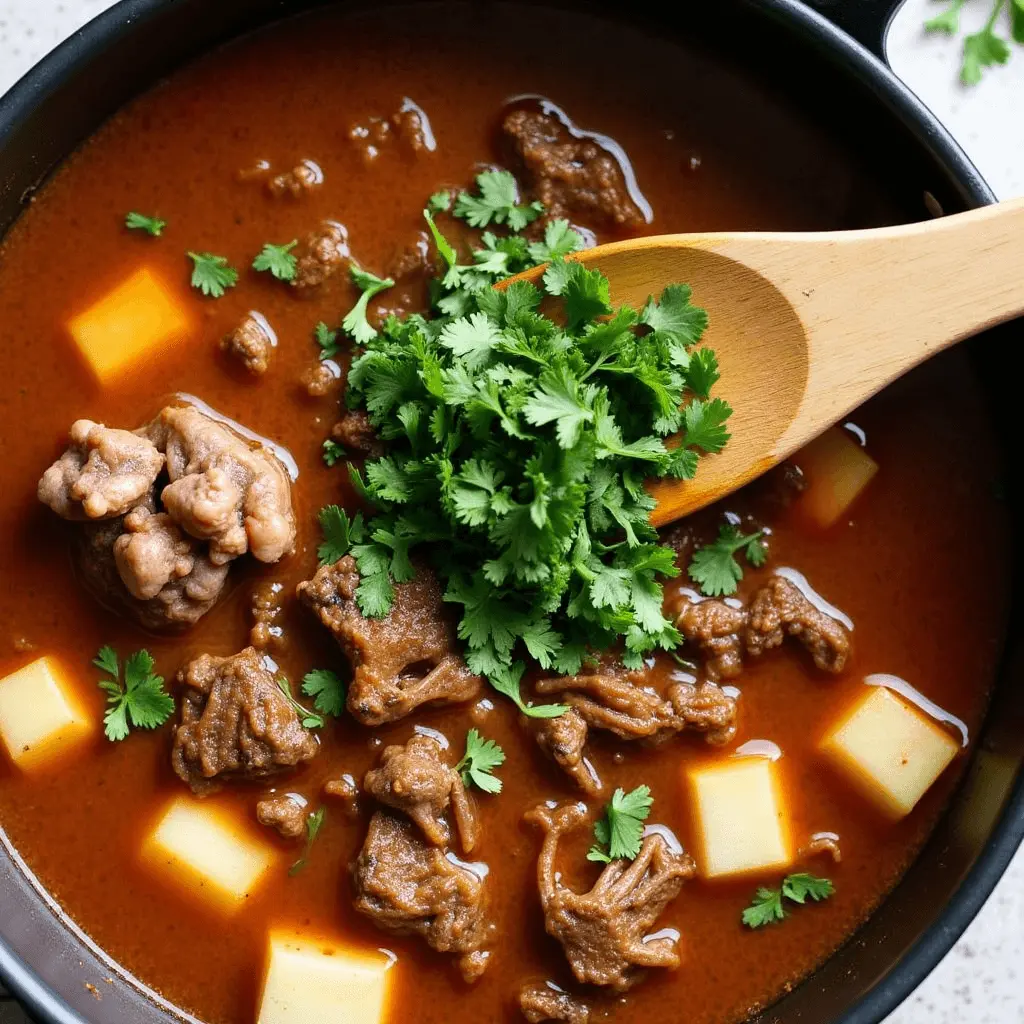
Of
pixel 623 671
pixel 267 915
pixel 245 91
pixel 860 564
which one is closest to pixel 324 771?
pixel 267 915

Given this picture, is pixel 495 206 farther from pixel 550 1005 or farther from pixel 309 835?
pixel 550 1005

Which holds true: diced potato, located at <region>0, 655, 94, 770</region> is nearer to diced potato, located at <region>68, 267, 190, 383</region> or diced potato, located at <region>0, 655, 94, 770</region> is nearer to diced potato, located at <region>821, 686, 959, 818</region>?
diced potato, located at <region>68, 267, 190, 383</region>

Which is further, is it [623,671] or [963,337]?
[623,671]

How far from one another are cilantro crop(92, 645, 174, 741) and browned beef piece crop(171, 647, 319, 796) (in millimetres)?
78

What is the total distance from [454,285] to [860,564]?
1.63 m

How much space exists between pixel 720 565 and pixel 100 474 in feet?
6.46

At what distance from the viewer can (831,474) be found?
3.93 meters

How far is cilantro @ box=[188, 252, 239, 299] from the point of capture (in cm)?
385

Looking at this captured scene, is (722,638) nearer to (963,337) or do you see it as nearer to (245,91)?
(963,337)

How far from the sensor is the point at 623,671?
3.81 meters

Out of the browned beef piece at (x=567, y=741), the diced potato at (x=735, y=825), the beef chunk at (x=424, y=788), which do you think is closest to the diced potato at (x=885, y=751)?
the diced potato at (x=735, y=825)

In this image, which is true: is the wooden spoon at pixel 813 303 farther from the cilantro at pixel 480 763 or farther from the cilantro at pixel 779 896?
the cilantro at pixel 779 896

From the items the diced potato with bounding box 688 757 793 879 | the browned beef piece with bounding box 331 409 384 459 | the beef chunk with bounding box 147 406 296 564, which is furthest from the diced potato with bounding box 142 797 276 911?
the diced potato with bounding box 688 757 793 879

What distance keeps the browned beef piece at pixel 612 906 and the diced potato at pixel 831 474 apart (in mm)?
1205
